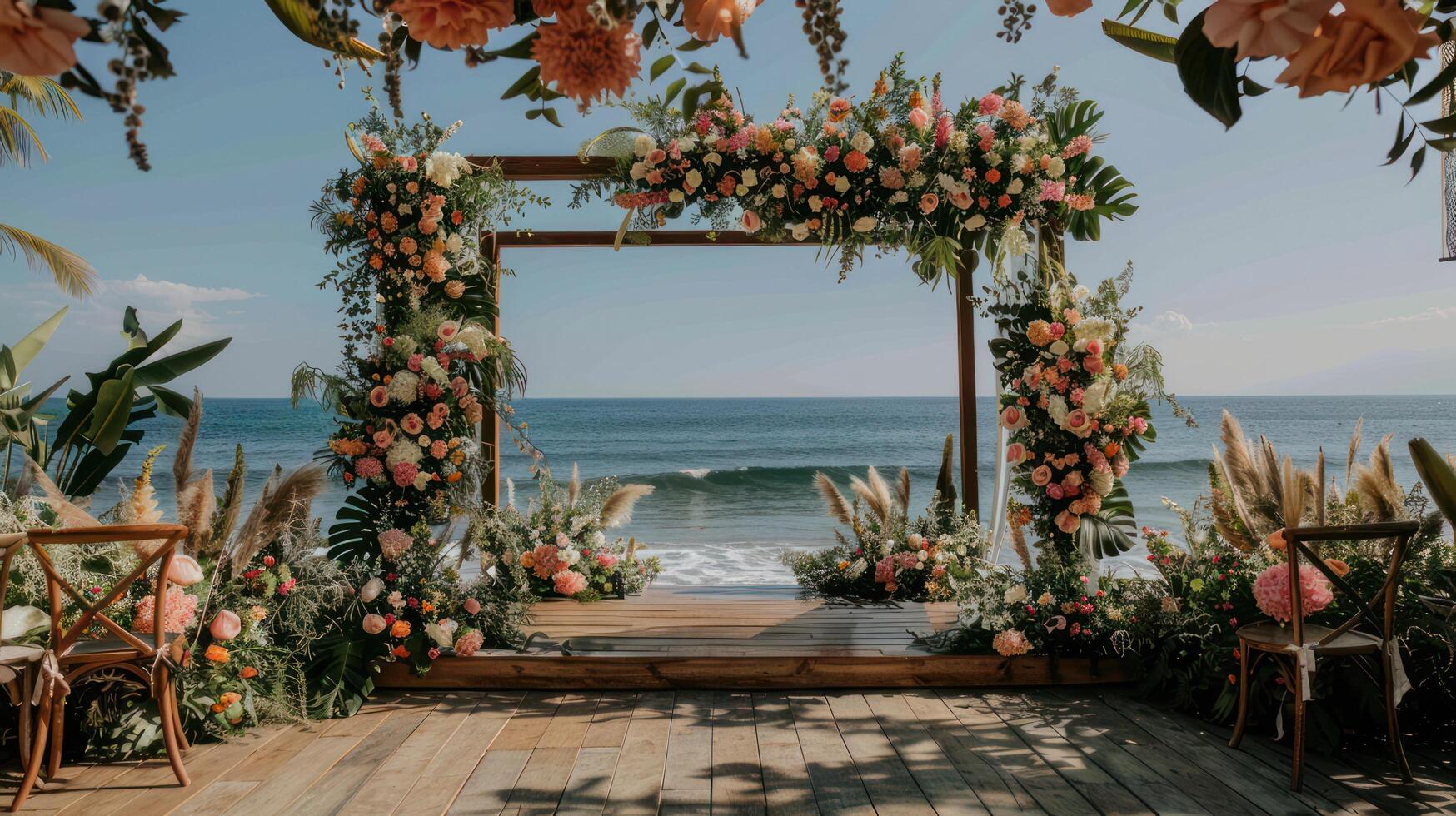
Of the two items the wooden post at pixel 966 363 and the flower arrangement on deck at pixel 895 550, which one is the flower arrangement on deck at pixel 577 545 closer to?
the flower arrangement on deck at pixel 895 550

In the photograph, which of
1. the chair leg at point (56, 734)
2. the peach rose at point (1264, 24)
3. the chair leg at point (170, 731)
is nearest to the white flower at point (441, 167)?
the chair leg at point (170, 731)

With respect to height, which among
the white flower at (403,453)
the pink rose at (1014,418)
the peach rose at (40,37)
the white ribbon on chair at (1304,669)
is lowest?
the white ribbon on chair at (1304,669)

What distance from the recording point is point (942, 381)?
23938mm

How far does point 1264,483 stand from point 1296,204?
22.5m

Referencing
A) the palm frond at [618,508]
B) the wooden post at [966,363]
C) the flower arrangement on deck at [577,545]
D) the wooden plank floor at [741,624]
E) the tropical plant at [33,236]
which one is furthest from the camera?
the tropical plant at [33,236]

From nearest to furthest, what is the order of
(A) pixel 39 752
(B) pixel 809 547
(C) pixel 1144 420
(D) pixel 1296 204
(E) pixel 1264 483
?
(A) pixel 39 752
(E) pixel 1264 483
(C) pixel 1144 420
(B) pixel 809 547
(D) pixel 1296 204

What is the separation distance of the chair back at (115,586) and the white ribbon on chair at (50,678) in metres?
0.03

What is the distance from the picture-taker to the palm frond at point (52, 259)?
6.05 m

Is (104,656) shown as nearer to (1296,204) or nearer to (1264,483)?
(1264,483)

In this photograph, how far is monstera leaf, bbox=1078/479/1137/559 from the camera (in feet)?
13.4

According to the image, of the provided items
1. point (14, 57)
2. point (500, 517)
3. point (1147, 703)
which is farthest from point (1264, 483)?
point (14, 57)

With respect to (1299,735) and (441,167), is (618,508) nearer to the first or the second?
(441,167)

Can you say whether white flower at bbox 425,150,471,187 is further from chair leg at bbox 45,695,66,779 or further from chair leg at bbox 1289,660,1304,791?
chair leg at bbox 1289,660,1304,791

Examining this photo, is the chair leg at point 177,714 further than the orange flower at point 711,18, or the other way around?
the chair leg at point 177,714
